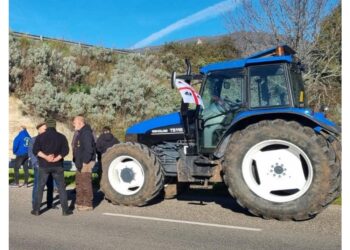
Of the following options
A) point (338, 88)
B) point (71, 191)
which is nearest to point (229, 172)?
point (71, 191)

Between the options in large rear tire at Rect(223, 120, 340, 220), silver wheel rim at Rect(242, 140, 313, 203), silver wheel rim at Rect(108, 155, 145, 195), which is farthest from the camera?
silver wheel rim at Rect(108, 155, 145, 195)

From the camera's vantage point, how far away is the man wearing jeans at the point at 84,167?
8758 mm

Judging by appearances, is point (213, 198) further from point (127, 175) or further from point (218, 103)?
point (218, 103)

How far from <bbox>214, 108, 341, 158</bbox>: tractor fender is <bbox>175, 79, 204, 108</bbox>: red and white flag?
2.66ft

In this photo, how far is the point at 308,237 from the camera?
6.38 m

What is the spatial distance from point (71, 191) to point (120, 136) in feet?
34.7

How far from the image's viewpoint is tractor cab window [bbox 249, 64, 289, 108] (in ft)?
25.8

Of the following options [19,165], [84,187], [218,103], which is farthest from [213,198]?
[19,165]

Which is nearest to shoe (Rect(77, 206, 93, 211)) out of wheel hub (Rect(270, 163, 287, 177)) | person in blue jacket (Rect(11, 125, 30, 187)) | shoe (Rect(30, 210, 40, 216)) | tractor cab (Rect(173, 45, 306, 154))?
shoe (Rect(30, 210, 40, 216))

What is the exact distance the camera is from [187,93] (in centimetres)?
810

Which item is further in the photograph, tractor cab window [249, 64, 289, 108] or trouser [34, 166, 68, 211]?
trouser [34, 166, 68, 211]

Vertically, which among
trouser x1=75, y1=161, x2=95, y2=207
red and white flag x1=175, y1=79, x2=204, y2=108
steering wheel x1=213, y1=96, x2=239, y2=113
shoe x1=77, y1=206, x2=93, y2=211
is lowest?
shoe x1=77, y1=206, x2=93, y2=211

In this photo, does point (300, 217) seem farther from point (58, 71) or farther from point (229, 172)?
point (58, 71)

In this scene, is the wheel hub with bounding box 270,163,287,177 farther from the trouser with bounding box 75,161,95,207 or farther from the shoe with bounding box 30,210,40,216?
the shoe with bounding box 30,210,40,216
